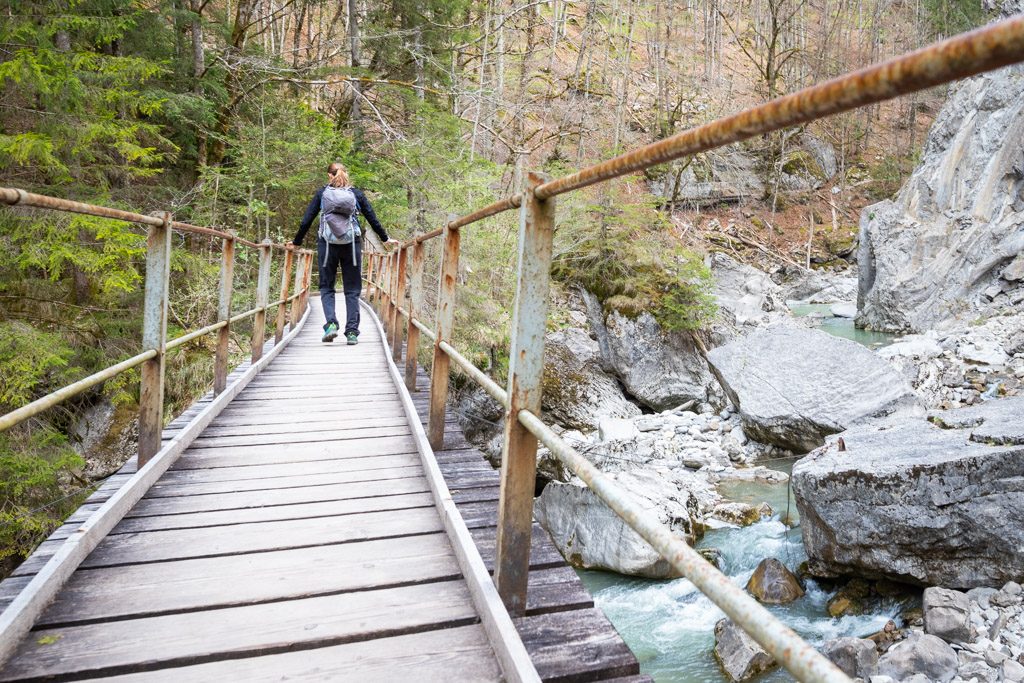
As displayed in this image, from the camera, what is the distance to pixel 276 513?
9.14 feet

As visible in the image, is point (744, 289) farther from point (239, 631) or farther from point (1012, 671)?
point (239, 631)

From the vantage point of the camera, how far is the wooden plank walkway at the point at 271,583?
175 cm

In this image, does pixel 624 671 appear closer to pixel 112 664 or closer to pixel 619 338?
pixel 112 664

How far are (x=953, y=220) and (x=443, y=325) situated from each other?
69.5ft

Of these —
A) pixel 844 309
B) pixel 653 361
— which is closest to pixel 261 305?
pixel 653 361

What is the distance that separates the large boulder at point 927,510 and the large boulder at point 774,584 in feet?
1.18

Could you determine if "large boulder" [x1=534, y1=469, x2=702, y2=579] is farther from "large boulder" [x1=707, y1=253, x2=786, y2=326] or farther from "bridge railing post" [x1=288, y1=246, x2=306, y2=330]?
"large boulder" [x1=707, y1=253, x2=786, y2=326]

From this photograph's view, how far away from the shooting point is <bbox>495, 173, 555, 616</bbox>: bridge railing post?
1802 mm

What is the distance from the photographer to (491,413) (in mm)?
10742

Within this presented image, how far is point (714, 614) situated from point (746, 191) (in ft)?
85.4

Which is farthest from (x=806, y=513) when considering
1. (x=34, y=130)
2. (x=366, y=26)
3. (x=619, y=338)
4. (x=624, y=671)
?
(x=366, y=26)

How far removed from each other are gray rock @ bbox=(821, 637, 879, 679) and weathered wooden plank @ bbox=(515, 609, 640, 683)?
3.50 meters

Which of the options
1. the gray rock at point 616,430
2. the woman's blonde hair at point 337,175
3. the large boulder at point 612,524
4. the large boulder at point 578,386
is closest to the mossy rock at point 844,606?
the large boulder at point 612,524

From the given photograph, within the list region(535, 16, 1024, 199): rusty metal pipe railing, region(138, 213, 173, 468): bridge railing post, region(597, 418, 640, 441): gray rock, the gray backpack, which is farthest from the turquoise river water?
region(535, 16, 1024, 199): rusty metal pipe railing
